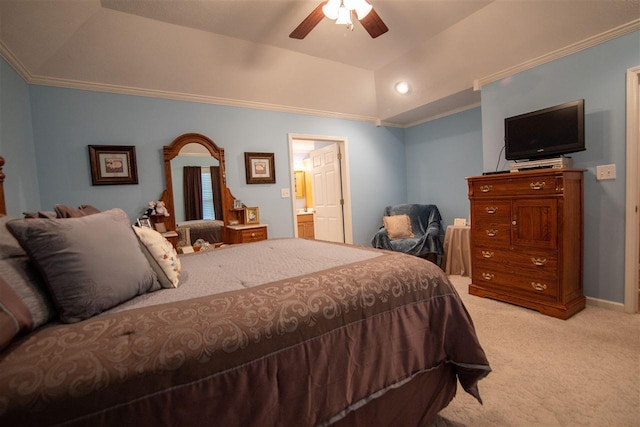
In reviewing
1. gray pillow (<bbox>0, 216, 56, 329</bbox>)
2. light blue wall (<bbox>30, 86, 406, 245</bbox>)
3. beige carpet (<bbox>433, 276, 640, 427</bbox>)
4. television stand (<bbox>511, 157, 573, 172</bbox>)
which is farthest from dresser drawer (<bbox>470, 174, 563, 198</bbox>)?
gray pillow (<bbox>0, 216, 56, 329</bbox>)

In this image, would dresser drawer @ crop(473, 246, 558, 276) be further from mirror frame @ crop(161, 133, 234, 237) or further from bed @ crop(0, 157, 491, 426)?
mirror frame @ crop(161, 133, 234, 237)

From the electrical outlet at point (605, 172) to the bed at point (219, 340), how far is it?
7.46 ft

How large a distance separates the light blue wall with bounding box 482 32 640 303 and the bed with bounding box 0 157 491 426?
2.20 m

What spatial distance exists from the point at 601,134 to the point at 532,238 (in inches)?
43.0

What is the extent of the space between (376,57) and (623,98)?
245 cm

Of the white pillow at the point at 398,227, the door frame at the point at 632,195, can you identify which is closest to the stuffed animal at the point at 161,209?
the white pillow at the point at 398,227

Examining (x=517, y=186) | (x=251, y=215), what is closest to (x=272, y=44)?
(x=251, y=215)

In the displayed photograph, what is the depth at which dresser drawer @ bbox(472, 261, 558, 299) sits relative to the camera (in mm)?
2496

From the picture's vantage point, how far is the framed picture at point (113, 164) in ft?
9.65

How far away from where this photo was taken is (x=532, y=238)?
101 inches

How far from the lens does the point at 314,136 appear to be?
4.23 m

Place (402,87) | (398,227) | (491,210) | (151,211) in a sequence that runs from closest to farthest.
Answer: (491,210) < (151,211) < (402,87) < (398,227)

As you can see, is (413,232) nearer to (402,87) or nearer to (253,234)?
(402,87)

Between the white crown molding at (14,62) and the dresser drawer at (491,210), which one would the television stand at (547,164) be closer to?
the dresser drawer at (491,210)
